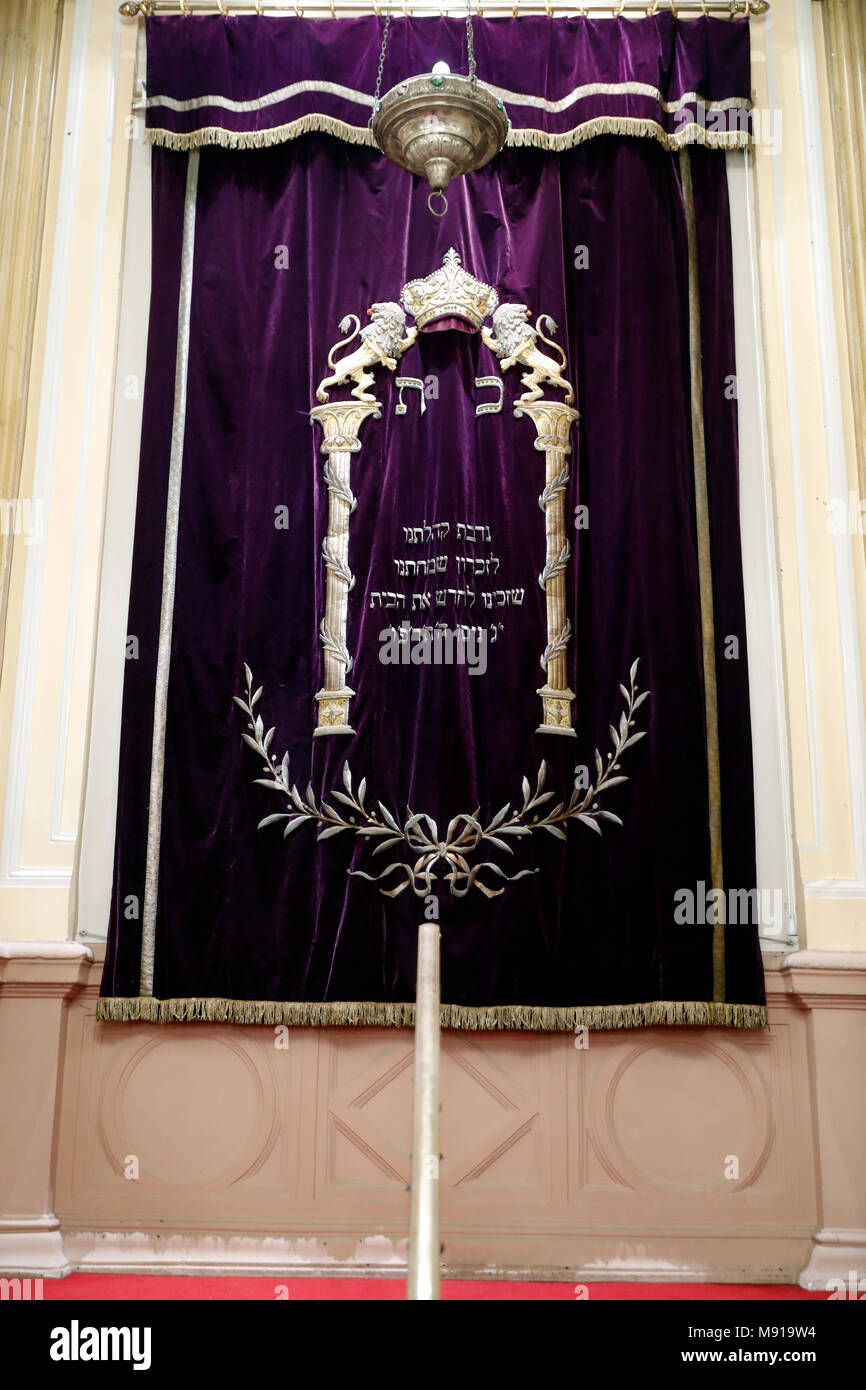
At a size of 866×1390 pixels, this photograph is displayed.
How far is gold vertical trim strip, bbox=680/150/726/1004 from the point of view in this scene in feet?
14.1

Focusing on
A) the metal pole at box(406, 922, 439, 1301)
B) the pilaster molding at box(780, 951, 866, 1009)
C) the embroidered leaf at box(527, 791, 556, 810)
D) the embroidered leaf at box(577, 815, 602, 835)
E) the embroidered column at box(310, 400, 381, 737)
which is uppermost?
the embroidered column at box(310, 400, 381, 737)

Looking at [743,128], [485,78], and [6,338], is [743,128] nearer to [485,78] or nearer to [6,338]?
[485,78]

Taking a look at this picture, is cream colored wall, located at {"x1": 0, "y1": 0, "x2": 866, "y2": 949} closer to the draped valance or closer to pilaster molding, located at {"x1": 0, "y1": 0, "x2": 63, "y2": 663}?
pilaster molding, located at {"x1": 0, "y1": 0, "x2": 63, "y2": 663}

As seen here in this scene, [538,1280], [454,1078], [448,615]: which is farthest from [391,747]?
[538,1280]

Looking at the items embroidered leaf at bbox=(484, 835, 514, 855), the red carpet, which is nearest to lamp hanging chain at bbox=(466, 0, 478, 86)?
embroidered leaf at bbox=(484, 835, 514, 855)

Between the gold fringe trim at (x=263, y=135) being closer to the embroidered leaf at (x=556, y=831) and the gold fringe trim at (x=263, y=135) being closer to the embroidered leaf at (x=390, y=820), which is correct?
the embroidered leaf at (x=390, y=820)

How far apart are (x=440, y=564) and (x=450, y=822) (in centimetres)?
85

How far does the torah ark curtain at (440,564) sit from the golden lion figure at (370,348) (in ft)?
Result: 0.14

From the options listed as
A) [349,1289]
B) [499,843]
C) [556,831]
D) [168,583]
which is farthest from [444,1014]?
[168,583]

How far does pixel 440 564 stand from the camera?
4.53 meters

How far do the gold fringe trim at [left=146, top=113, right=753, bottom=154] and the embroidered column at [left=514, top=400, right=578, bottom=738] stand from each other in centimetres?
96

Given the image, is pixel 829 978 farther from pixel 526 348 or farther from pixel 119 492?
pixel 119 492

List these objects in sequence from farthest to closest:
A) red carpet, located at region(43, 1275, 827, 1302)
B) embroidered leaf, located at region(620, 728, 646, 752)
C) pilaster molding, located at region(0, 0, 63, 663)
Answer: pilaster molding, located at region(0, 0, 63, 663), embroidered leaf, located at region(620, 728, 646, 752), red carpet, located at region(43, 1275, 827, 1302)

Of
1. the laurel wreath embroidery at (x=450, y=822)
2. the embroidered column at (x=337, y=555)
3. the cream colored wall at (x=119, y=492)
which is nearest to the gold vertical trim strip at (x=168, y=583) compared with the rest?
the cream colored wall at (x=119, y=492)
